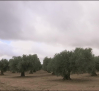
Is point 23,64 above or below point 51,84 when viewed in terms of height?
above

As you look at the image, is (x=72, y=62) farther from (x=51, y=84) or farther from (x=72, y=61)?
(x=51, y=84)

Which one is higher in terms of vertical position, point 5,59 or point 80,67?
point 5,59

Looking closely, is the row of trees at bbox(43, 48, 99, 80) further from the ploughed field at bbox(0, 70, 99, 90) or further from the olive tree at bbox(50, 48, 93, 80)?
the ploughed field at bbox(0, 70, 99, 90)

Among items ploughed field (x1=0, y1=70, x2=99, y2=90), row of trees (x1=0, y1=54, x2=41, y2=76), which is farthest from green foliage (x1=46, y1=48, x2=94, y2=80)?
row of trees (x1=0, y1=54, x2=41, y2=76)

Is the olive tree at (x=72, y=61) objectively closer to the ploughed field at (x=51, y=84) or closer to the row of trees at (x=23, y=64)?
the ploughed field at (x=51, y=84)

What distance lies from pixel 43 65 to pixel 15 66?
701 inches

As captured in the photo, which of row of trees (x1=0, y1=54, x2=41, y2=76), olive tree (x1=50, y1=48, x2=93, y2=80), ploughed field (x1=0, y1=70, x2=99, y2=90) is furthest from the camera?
row of trees (x1=0, y1=54, x2=41, y2=76)

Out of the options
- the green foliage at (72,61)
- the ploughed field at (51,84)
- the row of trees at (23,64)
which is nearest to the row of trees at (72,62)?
the green foliage at (72,61)

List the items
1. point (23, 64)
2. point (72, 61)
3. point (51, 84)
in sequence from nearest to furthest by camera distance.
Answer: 1. point (51, 84)
2. point (72, 61)
3. point (23, 64)

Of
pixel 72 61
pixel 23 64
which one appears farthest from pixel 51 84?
pixel 23 64

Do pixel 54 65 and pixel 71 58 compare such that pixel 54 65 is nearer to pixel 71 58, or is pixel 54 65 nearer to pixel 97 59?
pixel 71 58

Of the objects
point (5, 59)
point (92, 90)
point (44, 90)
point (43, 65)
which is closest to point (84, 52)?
point (92, 90)

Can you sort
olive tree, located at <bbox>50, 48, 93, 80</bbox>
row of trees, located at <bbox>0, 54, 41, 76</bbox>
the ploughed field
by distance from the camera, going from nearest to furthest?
the ploughed field < olive tree, located at <bbox>50, 48, 93, 80</bbox> < row of trees, located at <bbox>0, 54, 41, 76</bbox>

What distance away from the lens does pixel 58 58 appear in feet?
106
